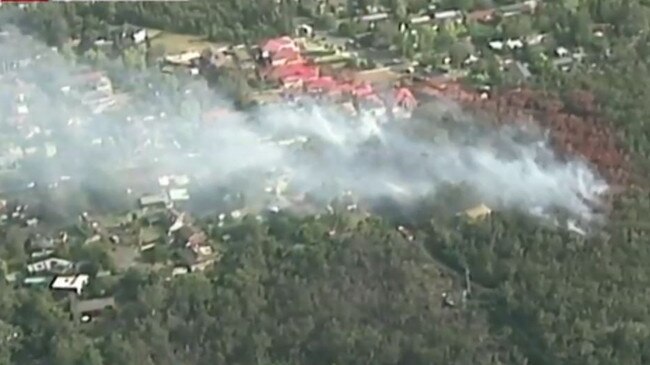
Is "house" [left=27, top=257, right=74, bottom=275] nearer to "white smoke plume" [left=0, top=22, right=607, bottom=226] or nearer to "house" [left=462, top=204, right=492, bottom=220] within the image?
"white smoke plume" [left=0, top=22, right=607, bottom=226]

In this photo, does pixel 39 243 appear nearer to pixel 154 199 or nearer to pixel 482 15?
pixel 154 199

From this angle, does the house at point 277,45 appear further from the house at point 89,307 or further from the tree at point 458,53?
the house at point 89,307

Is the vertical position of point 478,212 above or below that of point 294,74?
below

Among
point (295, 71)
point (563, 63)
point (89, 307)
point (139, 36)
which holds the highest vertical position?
point (139, 36)

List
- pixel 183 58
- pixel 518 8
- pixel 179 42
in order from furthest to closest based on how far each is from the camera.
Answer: pixel 518 8 < pixel 179 42 < pixel 183 58

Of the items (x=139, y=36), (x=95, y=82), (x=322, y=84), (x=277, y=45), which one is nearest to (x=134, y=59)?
(x=95, y=82)

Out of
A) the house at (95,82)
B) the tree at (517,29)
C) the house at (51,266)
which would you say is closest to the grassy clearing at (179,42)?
the house at (95,82)

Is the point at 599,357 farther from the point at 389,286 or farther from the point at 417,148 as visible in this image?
the point at 417,148
